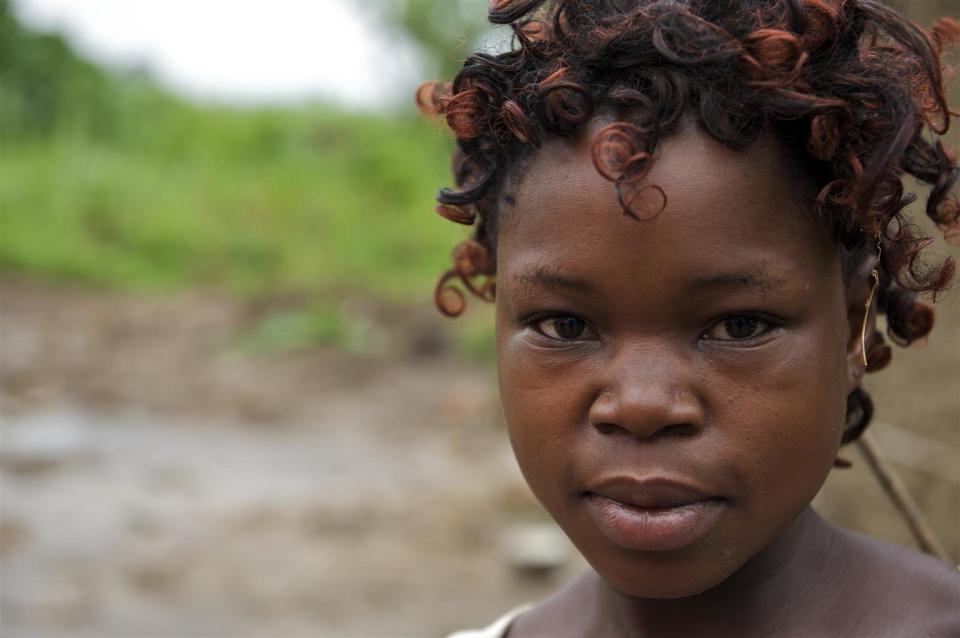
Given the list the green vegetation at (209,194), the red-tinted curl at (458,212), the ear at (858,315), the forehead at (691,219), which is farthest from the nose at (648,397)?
the green vegetation at (209,194)

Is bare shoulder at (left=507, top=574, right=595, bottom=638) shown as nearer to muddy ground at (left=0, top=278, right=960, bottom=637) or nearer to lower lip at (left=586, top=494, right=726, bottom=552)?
lower lip at (left=586, top=494, right=726, bottom=552)

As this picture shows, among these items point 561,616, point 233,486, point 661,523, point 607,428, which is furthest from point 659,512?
point 233,486

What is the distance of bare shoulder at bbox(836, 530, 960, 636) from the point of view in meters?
1.53

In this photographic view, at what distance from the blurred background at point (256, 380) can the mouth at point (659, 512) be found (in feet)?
2.90

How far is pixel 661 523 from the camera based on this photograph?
4.57 ft

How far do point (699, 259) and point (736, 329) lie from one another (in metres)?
0.10

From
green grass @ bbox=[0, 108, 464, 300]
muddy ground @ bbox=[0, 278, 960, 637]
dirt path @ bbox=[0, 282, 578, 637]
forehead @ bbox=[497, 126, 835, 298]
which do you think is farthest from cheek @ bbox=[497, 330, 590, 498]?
Answer: green grass @ bbox=[0, 108, 464, 300]

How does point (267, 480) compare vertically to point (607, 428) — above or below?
above

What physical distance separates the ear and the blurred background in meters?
0.78

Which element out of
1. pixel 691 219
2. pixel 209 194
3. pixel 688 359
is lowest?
pixel 688 359

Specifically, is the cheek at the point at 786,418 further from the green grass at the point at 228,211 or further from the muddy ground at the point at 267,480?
the green grass at the point at 228,211

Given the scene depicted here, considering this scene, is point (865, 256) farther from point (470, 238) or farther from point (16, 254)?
point (16, 254)

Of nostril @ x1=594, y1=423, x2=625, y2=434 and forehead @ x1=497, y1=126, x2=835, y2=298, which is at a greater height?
forehead @ x1=497, y1=126, x2=835, y2=298

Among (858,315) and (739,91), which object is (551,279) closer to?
(739,91)
